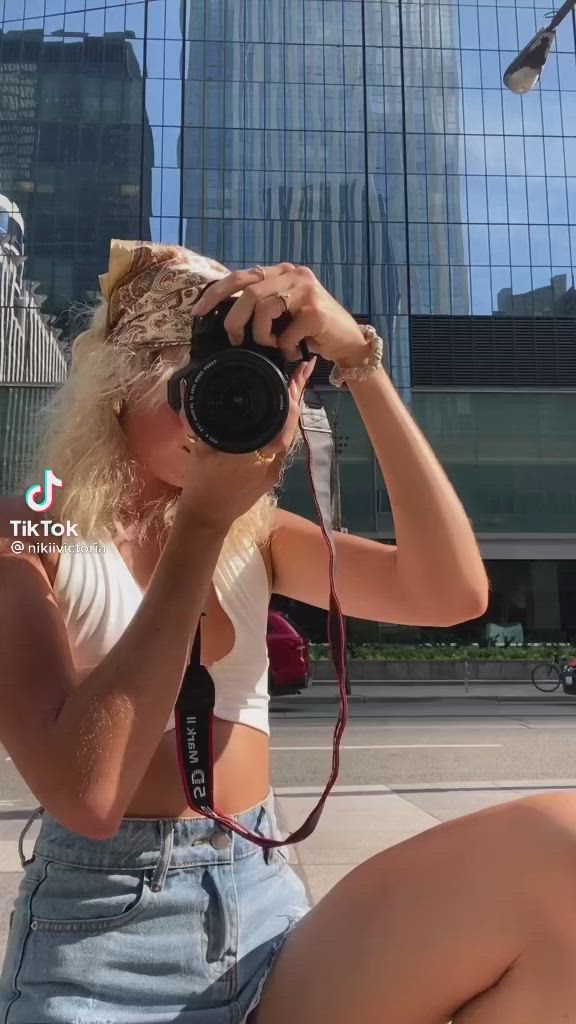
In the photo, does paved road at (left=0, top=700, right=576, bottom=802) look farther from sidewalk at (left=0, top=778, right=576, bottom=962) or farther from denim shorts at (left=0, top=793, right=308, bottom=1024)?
denim shorts at (left=0, top=793, right=308, bottom=1024)

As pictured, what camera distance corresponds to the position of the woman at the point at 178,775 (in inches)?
33.2

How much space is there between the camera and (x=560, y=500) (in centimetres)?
2364

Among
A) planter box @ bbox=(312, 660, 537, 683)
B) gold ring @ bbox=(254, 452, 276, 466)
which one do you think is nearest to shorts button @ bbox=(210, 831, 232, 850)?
gold ring @ bbox=(254, 452, 276, 466)

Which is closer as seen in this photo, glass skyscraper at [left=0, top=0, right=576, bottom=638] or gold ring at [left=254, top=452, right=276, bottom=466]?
gold ring at [left=254, top=452, right=276, bottom=466]

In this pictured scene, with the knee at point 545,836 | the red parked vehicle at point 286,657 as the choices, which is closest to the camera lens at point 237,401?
the knee at point 545,836

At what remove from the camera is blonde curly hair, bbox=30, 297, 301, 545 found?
3.82ft

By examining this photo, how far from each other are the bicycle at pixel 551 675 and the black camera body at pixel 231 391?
1612 cm

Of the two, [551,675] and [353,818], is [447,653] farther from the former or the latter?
[353,818]

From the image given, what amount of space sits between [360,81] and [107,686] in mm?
28508

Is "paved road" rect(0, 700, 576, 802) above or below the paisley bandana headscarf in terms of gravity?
below

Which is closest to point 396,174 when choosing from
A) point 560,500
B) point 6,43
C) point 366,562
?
point 560,500

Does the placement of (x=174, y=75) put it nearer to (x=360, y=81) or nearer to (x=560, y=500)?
(x=360, y=81)

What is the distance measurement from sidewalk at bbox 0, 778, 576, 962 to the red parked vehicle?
5373 mm

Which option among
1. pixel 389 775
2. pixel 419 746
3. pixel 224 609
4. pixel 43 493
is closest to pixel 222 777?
pixel 224 609
